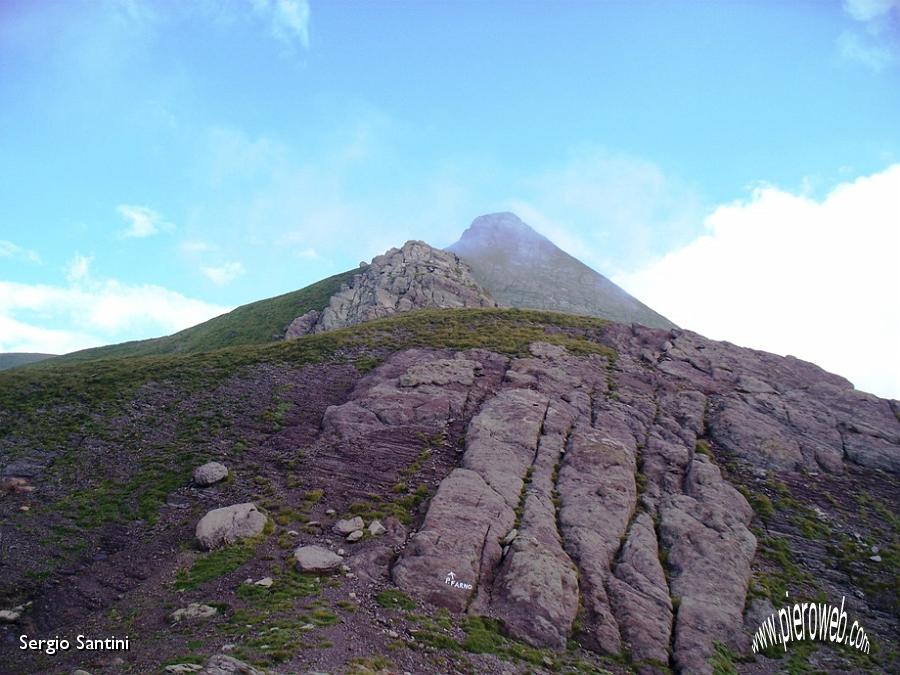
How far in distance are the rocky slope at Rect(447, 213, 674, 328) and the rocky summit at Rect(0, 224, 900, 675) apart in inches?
3203

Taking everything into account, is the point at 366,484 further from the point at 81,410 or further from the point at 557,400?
the point at 81,410

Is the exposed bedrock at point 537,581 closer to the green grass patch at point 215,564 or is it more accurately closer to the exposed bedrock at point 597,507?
the exposed bedrock at point 597,507

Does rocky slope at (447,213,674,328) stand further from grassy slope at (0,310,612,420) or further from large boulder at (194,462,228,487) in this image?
large boulder at (194,462,228,487)

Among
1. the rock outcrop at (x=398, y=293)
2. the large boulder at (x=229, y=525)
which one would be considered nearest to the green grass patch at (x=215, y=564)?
the large boulder at (x=229, y=525)

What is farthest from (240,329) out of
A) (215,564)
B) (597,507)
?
(597,507)

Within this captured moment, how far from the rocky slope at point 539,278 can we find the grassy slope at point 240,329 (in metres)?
42.2

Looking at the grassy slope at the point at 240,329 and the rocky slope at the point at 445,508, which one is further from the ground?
the grassy slope at the point at 240,329

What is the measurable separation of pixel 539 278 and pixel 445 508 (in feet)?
415

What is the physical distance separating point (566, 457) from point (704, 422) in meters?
14.1

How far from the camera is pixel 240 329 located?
92500mm

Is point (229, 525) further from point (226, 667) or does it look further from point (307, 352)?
point (307, 352)

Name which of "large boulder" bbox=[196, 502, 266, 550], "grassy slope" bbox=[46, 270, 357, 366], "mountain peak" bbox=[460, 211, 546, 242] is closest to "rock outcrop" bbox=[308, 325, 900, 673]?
"large boulder" bbox=[196, 502, 266, 550]

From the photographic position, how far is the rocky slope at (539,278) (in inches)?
5266

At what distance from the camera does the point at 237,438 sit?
36750 millimetres
